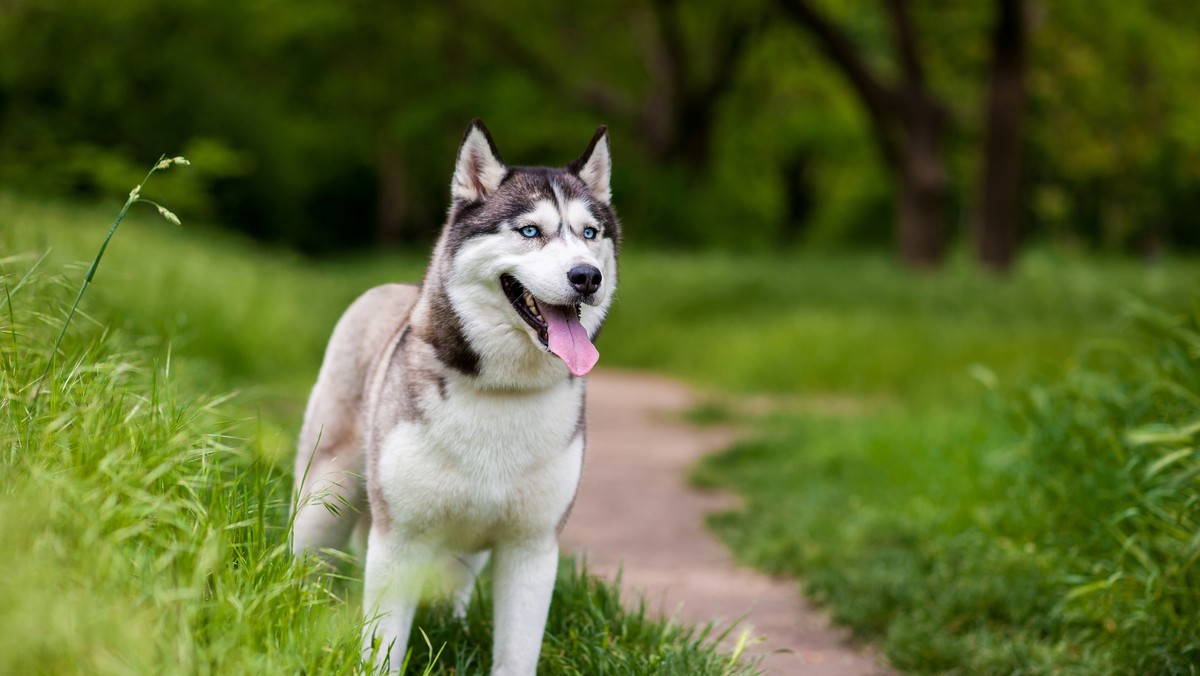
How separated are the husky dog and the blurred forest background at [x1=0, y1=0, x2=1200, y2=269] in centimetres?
819

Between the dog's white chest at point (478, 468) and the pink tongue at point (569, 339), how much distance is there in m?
0.18

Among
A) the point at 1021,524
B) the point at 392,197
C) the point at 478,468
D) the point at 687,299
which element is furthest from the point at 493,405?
the point at 392,197

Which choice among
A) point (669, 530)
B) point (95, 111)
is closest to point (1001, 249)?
point (669, 530)

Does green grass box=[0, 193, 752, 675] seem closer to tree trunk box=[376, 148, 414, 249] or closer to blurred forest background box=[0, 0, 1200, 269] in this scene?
blurred forest background box=[0, 0, 1200, 269]

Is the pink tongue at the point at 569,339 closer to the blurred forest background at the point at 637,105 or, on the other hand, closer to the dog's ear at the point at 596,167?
the dog's ear at the point at 596,167

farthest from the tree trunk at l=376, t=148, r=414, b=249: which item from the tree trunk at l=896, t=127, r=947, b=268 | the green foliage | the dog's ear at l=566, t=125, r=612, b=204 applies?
the dog's ear at l=566, t=125, r=612, b=204

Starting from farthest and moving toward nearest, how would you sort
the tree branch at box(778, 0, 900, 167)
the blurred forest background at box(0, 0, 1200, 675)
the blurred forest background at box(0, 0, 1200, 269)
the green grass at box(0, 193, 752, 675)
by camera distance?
the tree branch at box(778, 0, 900, 167) < the blurred forest background at box(0, 0, 1200, 269) < the blurred forest background at box(0, 0, 1200, 675) < the green grass at box(0, 193, 752, 675)

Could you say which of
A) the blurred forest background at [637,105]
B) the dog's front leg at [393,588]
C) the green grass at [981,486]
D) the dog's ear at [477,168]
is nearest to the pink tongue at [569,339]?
the dog's ear at [477,168]

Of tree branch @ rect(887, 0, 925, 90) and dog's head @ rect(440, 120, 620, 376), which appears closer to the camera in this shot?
dog's head @ rect(440, 120, 620, 376)

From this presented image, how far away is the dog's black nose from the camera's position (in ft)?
10.3

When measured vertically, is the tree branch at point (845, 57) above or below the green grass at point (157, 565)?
above

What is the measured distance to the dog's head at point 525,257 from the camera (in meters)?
3.16

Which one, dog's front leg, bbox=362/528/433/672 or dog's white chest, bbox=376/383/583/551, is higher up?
dog's white chest, bbox=376/383/583/551

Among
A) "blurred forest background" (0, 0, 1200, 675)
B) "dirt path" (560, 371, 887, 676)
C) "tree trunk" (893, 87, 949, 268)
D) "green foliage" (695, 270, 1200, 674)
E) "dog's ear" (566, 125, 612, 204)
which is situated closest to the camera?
"blurred forest background" (0, 0, 1200, 675)
